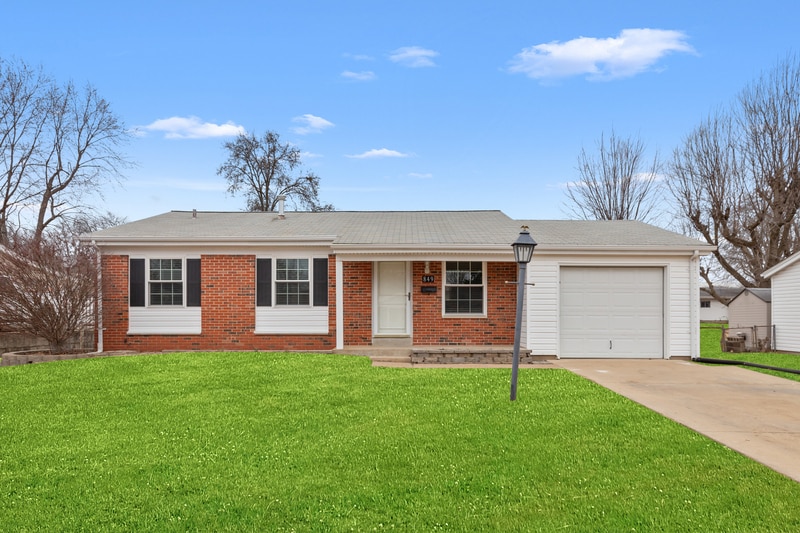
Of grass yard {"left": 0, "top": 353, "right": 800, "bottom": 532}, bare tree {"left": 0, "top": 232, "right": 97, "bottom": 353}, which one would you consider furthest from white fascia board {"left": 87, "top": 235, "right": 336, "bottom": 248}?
grass yard {"left": 0, "top": 353, "right": 800, "bottom": 532}

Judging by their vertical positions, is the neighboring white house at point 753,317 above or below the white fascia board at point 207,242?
below

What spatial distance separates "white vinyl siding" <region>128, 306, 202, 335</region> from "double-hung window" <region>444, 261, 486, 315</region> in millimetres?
Result: 6318

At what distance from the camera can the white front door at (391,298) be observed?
1351 cm

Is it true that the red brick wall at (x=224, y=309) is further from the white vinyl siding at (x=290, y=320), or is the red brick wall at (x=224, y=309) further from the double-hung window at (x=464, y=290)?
the double-hung window at (x=464, y=290)

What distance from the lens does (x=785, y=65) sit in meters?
26.6

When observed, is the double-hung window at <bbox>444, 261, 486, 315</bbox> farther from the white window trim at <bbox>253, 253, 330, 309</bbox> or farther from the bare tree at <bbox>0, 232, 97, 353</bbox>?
the bare tree at <bbox>0, 232, 97, 353</bbox>

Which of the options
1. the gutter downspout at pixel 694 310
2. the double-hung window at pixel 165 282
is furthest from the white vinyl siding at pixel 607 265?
the double-hung window at pixel 165 282

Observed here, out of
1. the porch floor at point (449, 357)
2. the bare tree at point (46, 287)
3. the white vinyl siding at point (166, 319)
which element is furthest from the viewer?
the white vinyl siding at point (166, 319)

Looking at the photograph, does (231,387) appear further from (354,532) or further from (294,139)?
(294,139)

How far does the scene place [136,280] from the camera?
13.6 metres

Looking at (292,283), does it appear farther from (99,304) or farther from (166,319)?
(99,304)

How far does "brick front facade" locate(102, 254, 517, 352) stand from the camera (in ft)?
44.0

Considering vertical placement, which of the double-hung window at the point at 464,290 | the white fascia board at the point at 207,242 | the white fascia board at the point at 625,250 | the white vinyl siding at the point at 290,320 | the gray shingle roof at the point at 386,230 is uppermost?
the gray shingle roof at the point at 386,230

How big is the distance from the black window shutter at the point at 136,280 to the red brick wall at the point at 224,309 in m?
0.11
